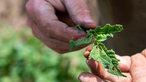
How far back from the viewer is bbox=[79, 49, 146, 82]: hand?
3.46 feet

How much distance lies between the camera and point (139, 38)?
146cm

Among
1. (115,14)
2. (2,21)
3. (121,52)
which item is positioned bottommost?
(2,21)

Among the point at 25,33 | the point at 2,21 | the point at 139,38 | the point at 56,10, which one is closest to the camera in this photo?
the point at 56,10

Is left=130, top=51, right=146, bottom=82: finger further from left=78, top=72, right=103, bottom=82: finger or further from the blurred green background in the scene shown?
the blurred green background

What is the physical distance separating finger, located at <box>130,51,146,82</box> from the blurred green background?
1187 mm

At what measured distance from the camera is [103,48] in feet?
3.43

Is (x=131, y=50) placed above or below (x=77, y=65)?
above

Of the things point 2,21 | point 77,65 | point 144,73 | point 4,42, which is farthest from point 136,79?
point 2,21

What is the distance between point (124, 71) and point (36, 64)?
1.27 meters

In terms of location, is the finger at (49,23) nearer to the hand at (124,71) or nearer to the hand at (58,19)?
the hand at (58,19)

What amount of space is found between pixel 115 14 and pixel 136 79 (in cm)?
42

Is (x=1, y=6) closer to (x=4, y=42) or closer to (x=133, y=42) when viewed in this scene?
(x=4, y=42)

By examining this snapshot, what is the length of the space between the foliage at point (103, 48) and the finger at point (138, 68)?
0.33ft

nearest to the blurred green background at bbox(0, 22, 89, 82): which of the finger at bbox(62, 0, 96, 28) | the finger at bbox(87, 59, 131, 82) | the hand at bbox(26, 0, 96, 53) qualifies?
the hand at bbox(26, 0, 96, 53)
